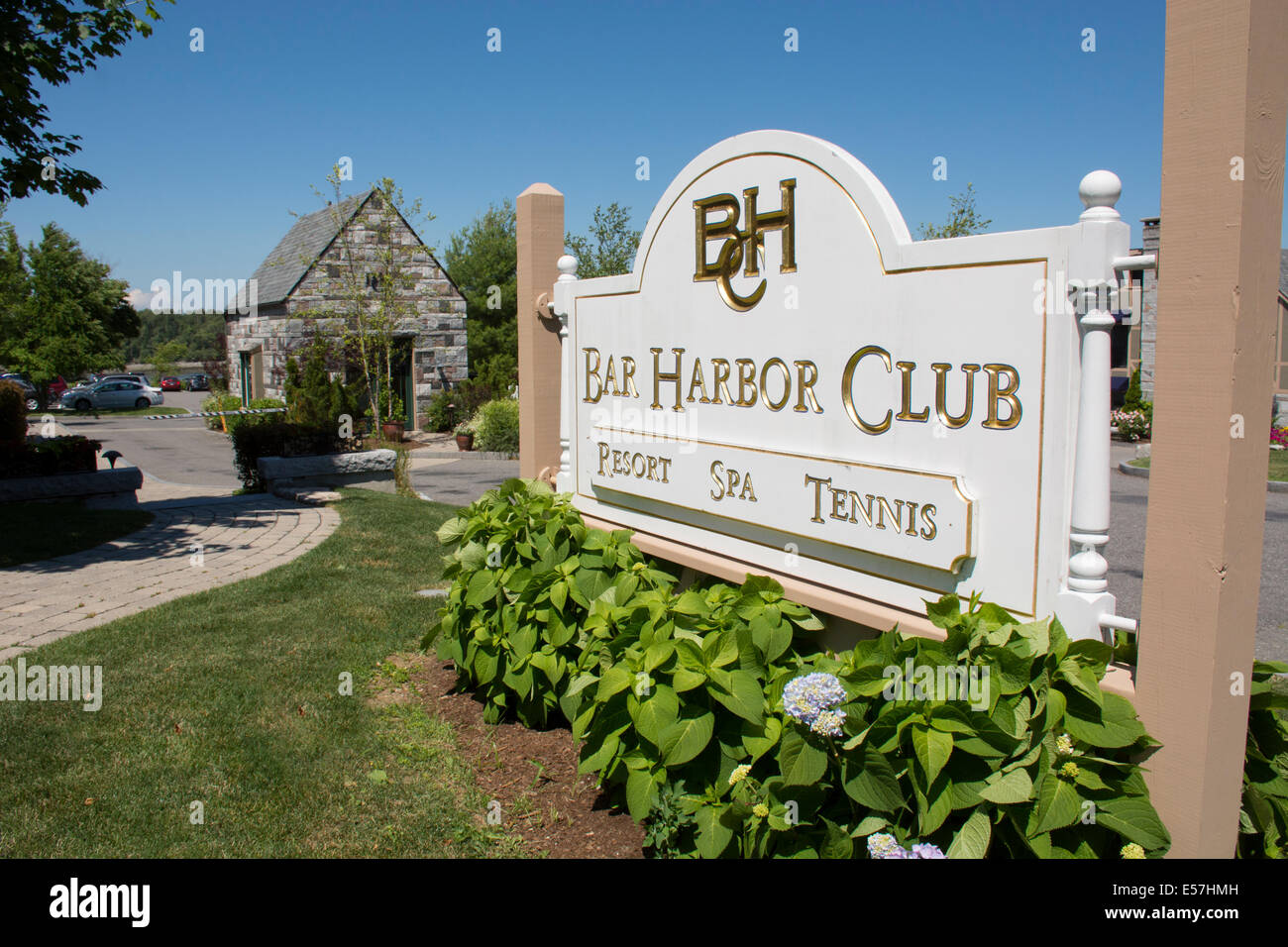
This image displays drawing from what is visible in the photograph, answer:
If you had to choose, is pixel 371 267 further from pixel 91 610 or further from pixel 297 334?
pixel 91 610

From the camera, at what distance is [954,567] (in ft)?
9.12

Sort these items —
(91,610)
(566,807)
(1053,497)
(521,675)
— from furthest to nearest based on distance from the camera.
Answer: (91,610) → (521,675) → (566,807) → (1053,497)

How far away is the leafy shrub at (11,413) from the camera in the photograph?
37.2 ft

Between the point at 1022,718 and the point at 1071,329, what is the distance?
1.07 metres

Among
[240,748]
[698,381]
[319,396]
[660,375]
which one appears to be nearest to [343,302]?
[319,396]

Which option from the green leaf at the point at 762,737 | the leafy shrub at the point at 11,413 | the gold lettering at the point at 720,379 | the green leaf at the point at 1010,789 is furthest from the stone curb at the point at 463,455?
the green leaf at the point at 1010,789

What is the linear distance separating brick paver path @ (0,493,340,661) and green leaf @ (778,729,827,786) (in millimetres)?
5097

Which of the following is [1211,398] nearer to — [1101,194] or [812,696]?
[1101,194]

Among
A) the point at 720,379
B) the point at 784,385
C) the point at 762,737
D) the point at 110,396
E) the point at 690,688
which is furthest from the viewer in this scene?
the point at 110,396

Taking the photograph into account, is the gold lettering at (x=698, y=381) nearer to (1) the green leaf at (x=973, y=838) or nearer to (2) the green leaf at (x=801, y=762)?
(2) the green leaf at (x=801, y=762)

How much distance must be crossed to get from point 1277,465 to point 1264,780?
16.6 meters

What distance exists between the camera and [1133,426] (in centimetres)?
2177
